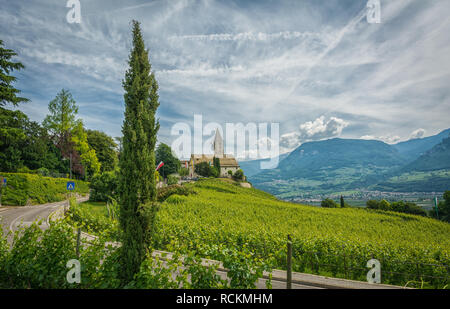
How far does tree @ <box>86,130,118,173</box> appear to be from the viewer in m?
47.2

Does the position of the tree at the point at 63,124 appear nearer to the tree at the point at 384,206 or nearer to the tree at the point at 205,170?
the tree at the point at 205,170

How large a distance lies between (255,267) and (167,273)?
66.7 inches

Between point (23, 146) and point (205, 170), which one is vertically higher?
point (23, 146)

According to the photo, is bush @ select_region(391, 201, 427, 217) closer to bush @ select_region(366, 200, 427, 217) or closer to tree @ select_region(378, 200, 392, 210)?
bush @ select_region(366, 200, 427, 217)

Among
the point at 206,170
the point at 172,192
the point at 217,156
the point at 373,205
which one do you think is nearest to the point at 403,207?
the point at 373,205

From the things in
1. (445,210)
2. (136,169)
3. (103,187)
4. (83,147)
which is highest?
(83,147)

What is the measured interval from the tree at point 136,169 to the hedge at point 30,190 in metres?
28.7

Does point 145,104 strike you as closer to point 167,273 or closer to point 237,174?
point 167,273

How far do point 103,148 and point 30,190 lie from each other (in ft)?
76.3

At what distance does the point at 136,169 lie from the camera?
5.27m

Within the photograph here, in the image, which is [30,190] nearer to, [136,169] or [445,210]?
[136,169]

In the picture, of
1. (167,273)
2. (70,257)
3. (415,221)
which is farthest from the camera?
(415,221)
